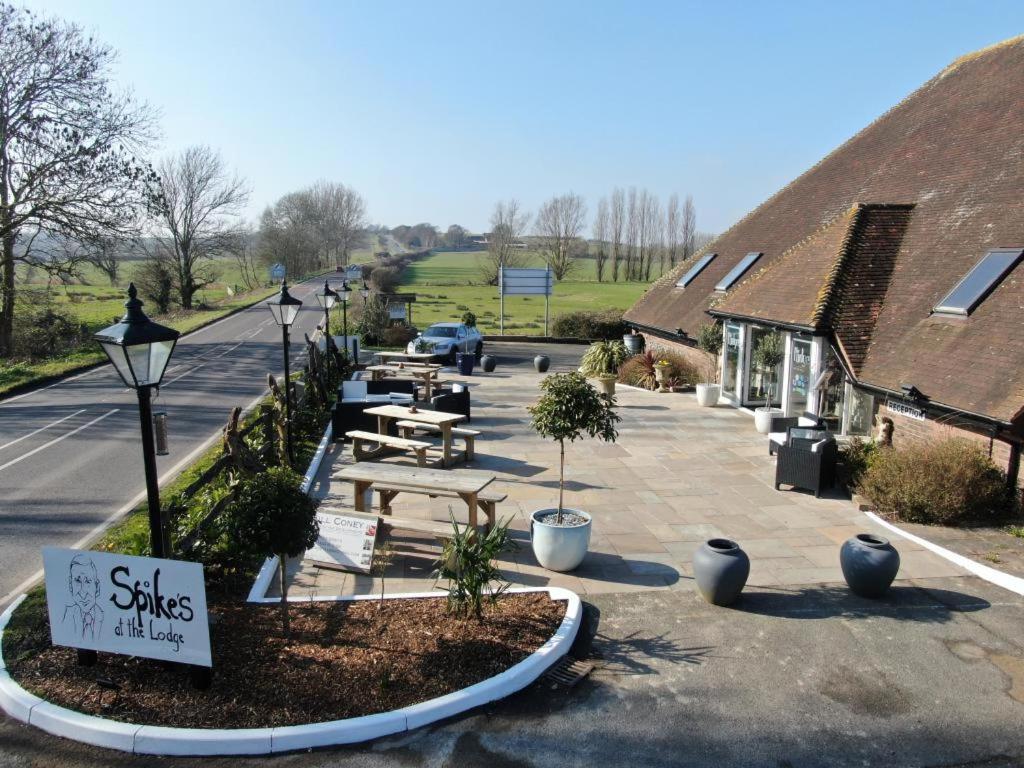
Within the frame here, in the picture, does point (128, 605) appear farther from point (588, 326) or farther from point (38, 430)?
point (588, 326)

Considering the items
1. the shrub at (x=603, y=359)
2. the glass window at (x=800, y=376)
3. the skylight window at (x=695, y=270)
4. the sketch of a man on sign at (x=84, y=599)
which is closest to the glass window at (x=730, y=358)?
the glass window at (x=800, y=376)

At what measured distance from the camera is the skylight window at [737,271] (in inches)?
827

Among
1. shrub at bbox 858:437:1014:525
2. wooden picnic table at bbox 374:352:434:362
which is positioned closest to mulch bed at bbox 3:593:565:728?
shrub at bbox 858:437:1014:525

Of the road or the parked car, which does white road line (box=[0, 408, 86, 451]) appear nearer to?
the road

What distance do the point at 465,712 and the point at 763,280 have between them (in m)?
15.1

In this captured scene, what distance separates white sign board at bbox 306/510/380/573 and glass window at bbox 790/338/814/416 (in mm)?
10799

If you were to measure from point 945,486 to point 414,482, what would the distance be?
7.06 meters

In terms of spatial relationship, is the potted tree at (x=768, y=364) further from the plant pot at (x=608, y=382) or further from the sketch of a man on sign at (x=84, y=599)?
the sketch of a man on sign at (x=84, y=599)

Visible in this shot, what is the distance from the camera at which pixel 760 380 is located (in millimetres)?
18641

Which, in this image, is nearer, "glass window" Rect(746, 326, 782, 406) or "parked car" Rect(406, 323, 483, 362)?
"glass window" Rect(746, 326, 782, 406)

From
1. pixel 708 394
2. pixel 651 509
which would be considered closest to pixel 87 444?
pixel 651 509

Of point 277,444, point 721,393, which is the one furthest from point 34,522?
point 721,393

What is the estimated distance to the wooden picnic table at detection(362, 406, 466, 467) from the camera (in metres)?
13.2

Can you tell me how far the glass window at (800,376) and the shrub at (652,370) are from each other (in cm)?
576
